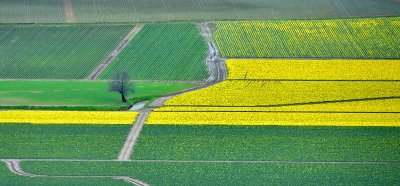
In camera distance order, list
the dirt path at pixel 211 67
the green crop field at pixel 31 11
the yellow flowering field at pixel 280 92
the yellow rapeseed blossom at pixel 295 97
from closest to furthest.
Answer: the yellow rapeseed blossom at pixel 295 97 → the yellow flowering field at pixel 280 92 → the dirt path at pixel 211 67 → the green crop field at pixel 31 11

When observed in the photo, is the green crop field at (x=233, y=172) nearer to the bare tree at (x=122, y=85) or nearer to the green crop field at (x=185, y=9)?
the bare tree at (x=122, y=85)

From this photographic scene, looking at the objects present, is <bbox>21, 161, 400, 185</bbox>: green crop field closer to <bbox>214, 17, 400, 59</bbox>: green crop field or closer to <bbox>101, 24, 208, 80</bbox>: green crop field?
<bbox>101, 24, 208, 80</bbox>: green crop field

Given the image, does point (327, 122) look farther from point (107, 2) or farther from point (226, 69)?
point (107, 2)

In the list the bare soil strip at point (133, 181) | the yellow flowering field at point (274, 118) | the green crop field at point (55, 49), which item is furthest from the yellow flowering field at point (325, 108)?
the bare soil strip at point (133, 181)

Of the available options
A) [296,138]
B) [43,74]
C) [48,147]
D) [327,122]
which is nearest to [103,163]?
[48,147]

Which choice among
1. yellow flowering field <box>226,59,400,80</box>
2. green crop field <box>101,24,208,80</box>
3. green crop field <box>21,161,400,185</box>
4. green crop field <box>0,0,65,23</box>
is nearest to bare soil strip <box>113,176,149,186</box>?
green crop field <box>21,161,400,185</box>

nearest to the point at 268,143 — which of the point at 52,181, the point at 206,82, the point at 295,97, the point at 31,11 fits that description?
the point at 295,97

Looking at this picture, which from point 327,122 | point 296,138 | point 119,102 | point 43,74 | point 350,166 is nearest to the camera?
point 350,166
